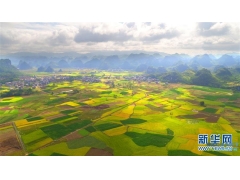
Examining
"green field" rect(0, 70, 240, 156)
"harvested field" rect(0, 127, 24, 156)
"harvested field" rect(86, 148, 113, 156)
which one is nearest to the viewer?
"harvested field" rect(86, 148, 113, 156)

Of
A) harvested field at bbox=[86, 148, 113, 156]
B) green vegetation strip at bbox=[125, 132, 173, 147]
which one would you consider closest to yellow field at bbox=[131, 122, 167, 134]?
green vegetation strip at bbox=[125, 132, 173, 147]

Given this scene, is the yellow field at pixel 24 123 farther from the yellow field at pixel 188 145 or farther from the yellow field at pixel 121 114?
the yellow field at pixel 188 145

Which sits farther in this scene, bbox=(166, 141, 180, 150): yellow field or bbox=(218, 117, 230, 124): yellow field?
bbox=(218, 117, 230, 124): yellow field

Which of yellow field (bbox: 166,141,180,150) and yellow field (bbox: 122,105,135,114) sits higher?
yellow field (bbox: 122,105,135,114)

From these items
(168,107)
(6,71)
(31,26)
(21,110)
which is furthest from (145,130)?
(6,71)

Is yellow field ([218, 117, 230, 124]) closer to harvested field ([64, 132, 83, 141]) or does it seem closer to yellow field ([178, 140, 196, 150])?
yellow field ([178, 140, 196, 150])

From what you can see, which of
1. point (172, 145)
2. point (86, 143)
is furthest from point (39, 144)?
point (172, 145)

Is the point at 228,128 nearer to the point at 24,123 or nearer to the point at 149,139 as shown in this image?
the point at 149,139

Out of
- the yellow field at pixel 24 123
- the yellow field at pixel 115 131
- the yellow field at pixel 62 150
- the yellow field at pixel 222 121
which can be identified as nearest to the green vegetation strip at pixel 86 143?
the yellow field at pixel 62 150

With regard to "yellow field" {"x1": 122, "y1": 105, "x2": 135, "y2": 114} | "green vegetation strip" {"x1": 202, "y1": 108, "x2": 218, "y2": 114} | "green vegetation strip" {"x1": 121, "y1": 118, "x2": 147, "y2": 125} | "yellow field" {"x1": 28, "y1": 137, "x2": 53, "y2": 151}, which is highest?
"yellow field" {"x1": 122, "y1": 105, "x2": 135, "y2": 114}
